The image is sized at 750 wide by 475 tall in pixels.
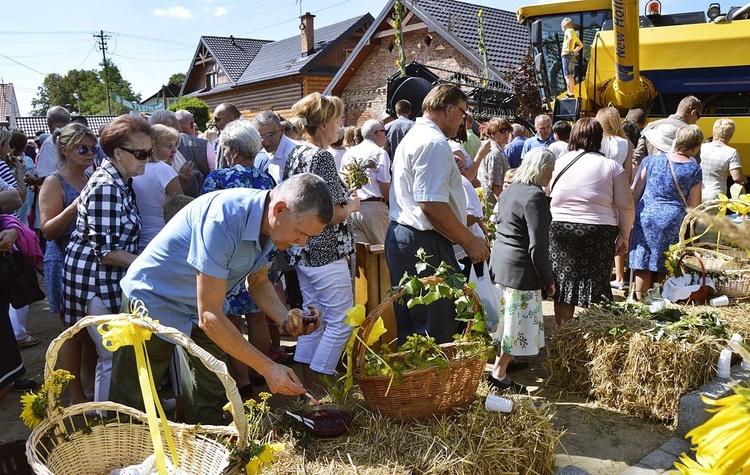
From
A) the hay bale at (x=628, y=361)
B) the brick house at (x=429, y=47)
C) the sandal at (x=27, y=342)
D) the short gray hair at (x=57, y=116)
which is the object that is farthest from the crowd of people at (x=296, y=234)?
the brick house at (x=429, y=47)

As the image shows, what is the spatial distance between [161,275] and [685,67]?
956 cm

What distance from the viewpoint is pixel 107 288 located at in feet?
11.1

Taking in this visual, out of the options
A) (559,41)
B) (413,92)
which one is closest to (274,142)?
(413,92)

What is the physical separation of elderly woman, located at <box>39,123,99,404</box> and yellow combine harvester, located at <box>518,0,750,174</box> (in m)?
7.81

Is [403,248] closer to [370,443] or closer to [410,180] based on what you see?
[410,180]

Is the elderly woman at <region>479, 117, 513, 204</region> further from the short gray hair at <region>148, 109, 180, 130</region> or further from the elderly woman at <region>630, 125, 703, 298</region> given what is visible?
the short gray hair at <region>148, 109, 180, 130</region>

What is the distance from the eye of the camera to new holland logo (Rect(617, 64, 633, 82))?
9367mm

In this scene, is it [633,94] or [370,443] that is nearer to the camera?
[370,443]

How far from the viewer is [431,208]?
352cm

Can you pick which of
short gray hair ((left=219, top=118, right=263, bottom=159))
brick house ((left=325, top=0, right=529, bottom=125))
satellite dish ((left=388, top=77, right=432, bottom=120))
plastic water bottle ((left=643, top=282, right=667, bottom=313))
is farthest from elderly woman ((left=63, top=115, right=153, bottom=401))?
brick house ((left=325, top=0, right=529, bottom=125))

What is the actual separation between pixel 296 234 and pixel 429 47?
2100 cm

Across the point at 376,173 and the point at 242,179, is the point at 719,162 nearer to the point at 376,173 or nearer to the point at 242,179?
the point at 376,173

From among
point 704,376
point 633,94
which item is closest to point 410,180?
point 704,376

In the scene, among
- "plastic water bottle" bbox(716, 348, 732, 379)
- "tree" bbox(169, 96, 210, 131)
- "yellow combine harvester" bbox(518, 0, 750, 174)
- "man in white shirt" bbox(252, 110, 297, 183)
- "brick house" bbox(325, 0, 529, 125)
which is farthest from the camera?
"tree" bbox(169, 96, 210, 131)
